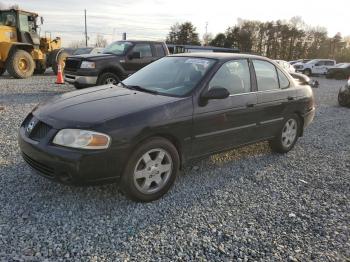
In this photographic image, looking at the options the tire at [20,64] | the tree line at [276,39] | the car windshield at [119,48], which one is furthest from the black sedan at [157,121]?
the tree line at [276,39]

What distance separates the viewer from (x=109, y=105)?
11.9 ft

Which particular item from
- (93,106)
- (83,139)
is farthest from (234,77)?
(83,139)

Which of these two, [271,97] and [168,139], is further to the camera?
[271,97]

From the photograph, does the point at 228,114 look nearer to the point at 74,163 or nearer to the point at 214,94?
the point at 214,94

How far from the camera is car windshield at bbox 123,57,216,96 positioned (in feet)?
13.5

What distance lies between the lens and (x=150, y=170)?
11.9ft

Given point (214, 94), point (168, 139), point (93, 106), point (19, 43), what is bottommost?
point (168, 139)

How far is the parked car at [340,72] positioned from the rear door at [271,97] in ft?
80.5

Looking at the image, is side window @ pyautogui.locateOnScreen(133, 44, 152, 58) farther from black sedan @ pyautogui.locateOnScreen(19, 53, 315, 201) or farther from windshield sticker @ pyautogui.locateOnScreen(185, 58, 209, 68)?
windshield sticker @ pyautogui.locateOnScreen(185, 58, 209, 68)

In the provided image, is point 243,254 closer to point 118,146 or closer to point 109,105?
point 118,146

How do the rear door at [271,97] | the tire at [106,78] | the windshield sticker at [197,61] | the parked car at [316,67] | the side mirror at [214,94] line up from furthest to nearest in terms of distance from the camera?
the parked car at [316,67]
the tire at [106,78]
the rear door at [271,97]
the windshield sticker at [197,61]
the side mirror at [214,94]

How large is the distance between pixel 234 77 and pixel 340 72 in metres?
25.9

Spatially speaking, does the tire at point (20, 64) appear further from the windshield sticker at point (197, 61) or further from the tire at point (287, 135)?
the tire at point (287, 135)

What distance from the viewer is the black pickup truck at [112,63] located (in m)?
9.99
